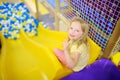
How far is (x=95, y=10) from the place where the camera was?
105cm

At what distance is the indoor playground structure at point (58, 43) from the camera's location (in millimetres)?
1002

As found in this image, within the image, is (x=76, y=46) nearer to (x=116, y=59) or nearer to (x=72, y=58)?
(x=72, y=58)

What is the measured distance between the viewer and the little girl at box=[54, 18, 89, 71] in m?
0.96

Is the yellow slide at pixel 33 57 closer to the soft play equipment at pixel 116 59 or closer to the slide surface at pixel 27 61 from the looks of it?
the slide surface at pixel 27 61

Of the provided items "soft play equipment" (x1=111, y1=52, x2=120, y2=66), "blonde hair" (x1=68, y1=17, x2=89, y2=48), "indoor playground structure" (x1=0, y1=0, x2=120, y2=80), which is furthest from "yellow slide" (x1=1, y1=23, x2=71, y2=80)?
"soft play equipment" (x1=111, y1=52, x2=120, y2=66)

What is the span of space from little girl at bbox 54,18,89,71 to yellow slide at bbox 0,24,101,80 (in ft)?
0.18

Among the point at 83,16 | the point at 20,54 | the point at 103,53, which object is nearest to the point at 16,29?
the point at 20,54

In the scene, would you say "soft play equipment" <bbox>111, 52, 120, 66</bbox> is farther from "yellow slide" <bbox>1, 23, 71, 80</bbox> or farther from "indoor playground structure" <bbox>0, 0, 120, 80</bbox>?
"yellow slide" <bbox>1, 23, 71, 80</bbox>

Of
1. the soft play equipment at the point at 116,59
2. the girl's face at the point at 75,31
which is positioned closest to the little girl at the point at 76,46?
the girl's face at the point at 75,31

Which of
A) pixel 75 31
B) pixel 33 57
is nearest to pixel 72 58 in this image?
pixel 75 31

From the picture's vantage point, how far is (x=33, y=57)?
1173 millimetres

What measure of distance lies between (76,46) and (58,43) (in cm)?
30

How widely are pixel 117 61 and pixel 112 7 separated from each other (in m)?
0.38

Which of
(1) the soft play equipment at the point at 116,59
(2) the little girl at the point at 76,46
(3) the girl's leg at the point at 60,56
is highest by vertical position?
(2) the little girl at the point at 76,46
